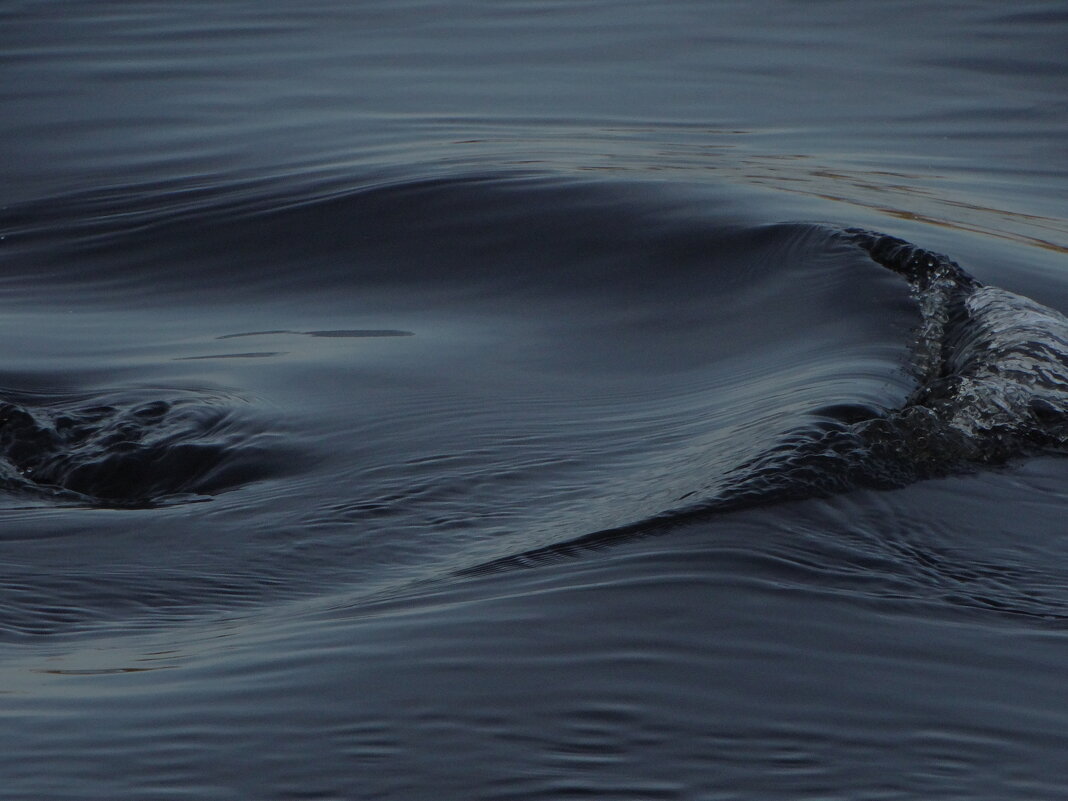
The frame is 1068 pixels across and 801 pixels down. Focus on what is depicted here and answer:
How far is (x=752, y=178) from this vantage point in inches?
286

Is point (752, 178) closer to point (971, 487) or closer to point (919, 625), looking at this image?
point (971, 487)

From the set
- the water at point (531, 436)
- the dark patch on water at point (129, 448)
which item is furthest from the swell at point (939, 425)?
the dark patch on water at point (129, 448)

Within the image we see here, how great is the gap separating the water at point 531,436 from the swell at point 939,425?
14mm

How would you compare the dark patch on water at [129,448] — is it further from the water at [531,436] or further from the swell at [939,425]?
the swell at [939,425]

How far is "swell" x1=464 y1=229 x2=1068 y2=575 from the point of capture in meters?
3.60

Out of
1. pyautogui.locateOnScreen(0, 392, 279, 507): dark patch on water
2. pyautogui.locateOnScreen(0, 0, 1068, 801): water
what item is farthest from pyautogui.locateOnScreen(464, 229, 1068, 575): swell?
pyautogui.locateOnScreen(0, 392, 279, 507): dark patch on water

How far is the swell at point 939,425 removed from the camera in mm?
3596

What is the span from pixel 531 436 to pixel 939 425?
1079 millimetres

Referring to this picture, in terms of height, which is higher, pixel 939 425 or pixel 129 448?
pixel 939 425

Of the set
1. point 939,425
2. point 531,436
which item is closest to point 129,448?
point 531,436

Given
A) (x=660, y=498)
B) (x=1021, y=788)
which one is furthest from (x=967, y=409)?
(x=1021, y=788)

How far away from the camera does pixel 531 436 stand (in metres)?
4.37

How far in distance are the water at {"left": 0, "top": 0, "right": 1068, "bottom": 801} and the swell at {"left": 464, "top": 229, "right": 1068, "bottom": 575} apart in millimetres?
14

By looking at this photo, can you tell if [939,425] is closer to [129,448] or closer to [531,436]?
[531,436]
